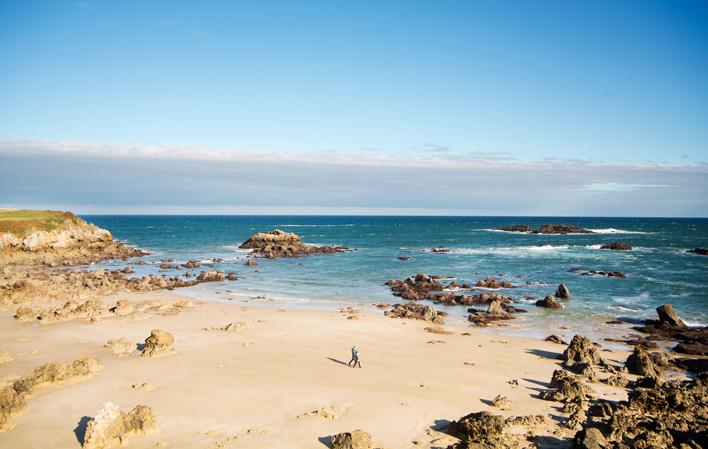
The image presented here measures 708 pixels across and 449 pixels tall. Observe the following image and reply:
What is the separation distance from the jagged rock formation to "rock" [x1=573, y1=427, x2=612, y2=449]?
1502 cm

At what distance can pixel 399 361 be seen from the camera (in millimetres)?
19781

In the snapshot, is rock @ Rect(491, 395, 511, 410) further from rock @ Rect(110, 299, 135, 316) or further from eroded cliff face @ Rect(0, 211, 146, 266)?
eroded cliff face @ Rect(0, 211, 146, 266)

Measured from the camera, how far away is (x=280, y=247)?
7238cm

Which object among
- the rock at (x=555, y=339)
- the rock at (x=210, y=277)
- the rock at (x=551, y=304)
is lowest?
the rock at (x=210, y=277)

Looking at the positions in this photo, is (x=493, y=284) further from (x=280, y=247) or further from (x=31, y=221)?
(x=31, y=221)

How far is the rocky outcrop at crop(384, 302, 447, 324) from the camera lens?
29391 mm

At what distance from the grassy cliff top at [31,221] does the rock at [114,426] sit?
2243 inches

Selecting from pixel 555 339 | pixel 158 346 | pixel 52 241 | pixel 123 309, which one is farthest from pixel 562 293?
pixel 52 241

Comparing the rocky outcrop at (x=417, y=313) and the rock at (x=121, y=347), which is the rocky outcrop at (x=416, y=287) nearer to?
the rocky outcrop at (x=417, y=313)

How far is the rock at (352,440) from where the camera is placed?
36.1 ft

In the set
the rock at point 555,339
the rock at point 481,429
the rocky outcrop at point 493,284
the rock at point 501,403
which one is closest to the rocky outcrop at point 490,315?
the rock at point 555,339

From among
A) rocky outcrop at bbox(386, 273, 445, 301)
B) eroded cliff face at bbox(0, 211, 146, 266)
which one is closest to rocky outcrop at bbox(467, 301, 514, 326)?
rocky outcrop at bbox(386, 273, 445, 301)

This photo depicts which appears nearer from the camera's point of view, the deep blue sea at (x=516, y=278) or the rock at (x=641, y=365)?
the rock at (x=641, y=365)

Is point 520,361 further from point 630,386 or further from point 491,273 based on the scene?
point 491,273
